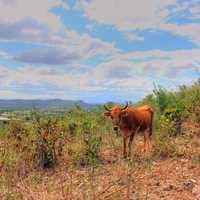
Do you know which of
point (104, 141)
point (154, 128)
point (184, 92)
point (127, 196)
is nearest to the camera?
point (127, 196)

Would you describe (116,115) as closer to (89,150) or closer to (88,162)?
(89,150)

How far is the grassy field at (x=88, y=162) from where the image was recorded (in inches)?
207

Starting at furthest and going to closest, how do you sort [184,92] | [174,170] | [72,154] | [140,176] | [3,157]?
[184,92], [72,154], [174,170], [3,157], [140,176]

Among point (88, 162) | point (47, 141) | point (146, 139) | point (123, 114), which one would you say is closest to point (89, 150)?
point (88, 162)

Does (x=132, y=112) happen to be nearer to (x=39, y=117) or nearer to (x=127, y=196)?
(x=39, y=117)

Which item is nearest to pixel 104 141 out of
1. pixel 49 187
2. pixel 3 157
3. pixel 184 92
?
pixel 3 157

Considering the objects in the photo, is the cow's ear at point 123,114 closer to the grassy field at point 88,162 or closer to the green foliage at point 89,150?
the grassy field at point 88,162

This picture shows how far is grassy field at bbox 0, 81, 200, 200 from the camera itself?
17.2 feet

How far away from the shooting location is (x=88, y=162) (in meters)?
7.49

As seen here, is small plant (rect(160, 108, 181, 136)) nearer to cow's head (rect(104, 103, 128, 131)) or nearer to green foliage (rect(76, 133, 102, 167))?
cow's head (rect(104, 103, 128, 131))

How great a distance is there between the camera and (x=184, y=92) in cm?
1554

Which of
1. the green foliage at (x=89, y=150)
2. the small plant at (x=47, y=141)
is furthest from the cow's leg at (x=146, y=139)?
the small plant at (x=47, y=141)

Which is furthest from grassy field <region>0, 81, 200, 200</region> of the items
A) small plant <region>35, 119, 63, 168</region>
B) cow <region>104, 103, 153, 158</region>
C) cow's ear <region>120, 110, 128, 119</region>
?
cow's ear <region>120, 110, 128, 119</region>

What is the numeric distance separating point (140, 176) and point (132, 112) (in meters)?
4.37
